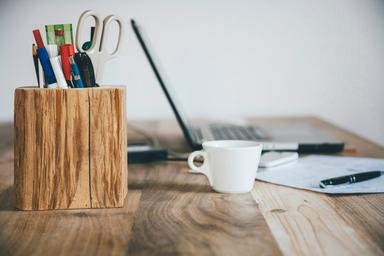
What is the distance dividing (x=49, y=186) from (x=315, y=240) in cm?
39

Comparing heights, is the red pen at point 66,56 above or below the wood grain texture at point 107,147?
above

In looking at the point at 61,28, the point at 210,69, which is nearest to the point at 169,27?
the point at 210,69

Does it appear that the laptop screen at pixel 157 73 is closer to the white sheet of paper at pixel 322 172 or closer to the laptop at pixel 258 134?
the laptop at pixel 258 134

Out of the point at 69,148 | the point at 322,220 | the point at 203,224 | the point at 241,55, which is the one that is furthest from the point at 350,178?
the point at 241,55

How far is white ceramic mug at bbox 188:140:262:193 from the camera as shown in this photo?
823 millimetres

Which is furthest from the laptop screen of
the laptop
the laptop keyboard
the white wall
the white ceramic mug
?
the white wall

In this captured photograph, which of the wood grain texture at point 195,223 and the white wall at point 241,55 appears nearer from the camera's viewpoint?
the wood grain texture at point 195,223

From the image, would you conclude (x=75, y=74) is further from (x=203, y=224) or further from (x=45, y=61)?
(x=203, y=224)

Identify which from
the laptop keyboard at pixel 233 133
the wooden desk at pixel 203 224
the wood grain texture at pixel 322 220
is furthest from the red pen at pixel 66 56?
the laptop keyboard at pixel 233 133

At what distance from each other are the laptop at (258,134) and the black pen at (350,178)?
0.28 m

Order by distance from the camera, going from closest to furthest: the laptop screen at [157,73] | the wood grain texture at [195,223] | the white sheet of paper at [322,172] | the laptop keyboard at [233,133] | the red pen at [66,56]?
the wood grain texture at [195,223] < the red pen at [66,56] < the white sheet of paper at [322,172] < the laptop screen at [157,73] < the laptop keyboard at [233,133]

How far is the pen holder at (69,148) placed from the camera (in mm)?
741

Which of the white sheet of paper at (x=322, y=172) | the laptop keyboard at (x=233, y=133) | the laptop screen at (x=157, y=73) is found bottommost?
the laptop keyboard at (x=233, y=133)

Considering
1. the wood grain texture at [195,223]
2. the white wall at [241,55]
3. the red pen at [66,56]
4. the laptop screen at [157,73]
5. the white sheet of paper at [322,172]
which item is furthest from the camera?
the white wall at [241,55]
